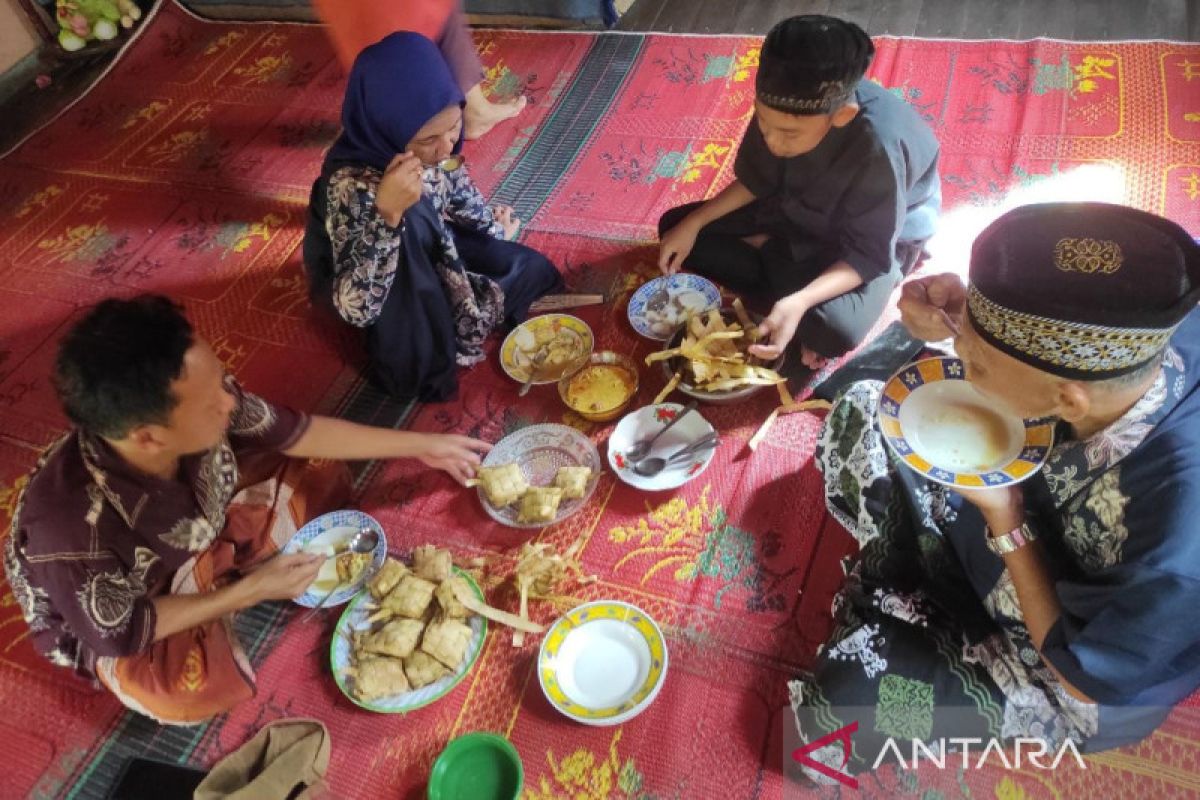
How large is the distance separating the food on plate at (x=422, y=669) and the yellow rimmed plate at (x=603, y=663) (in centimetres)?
24

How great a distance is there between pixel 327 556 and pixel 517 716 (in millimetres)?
668

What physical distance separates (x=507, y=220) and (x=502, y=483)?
1280mm

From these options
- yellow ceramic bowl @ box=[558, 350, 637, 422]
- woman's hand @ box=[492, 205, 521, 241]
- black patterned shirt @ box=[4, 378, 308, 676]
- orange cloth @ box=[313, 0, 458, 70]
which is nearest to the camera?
black patterned shirt @ box=[4, 378, 308, 676]

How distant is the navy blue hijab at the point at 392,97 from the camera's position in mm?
2125

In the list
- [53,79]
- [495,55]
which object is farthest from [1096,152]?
[53,79]

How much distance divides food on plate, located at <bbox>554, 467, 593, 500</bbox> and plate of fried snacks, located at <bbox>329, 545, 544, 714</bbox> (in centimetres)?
34

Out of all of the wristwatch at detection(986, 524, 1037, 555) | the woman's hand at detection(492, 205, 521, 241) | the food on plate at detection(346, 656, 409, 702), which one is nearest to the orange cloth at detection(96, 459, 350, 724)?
the food on plate at detection(346, 656, 409, 702)

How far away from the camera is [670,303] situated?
2553mm

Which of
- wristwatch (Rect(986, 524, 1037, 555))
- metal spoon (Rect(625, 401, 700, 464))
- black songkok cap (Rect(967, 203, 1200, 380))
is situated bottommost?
metal spoon (Rect(625, 401, 700, 464))

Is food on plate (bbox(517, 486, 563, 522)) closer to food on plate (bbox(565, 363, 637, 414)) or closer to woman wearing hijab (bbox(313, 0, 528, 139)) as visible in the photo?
food on plate (bbox(565, 363, 637, 414))

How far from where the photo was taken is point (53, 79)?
457cm

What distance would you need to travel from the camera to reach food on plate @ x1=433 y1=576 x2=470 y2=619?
1.88m

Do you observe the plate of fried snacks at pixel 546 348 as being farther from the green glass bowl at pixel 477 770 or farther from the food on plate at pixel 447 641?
the green glass bowl at pixel 477 770

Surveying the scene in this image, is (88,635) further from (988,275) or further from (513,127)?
(513,127)
